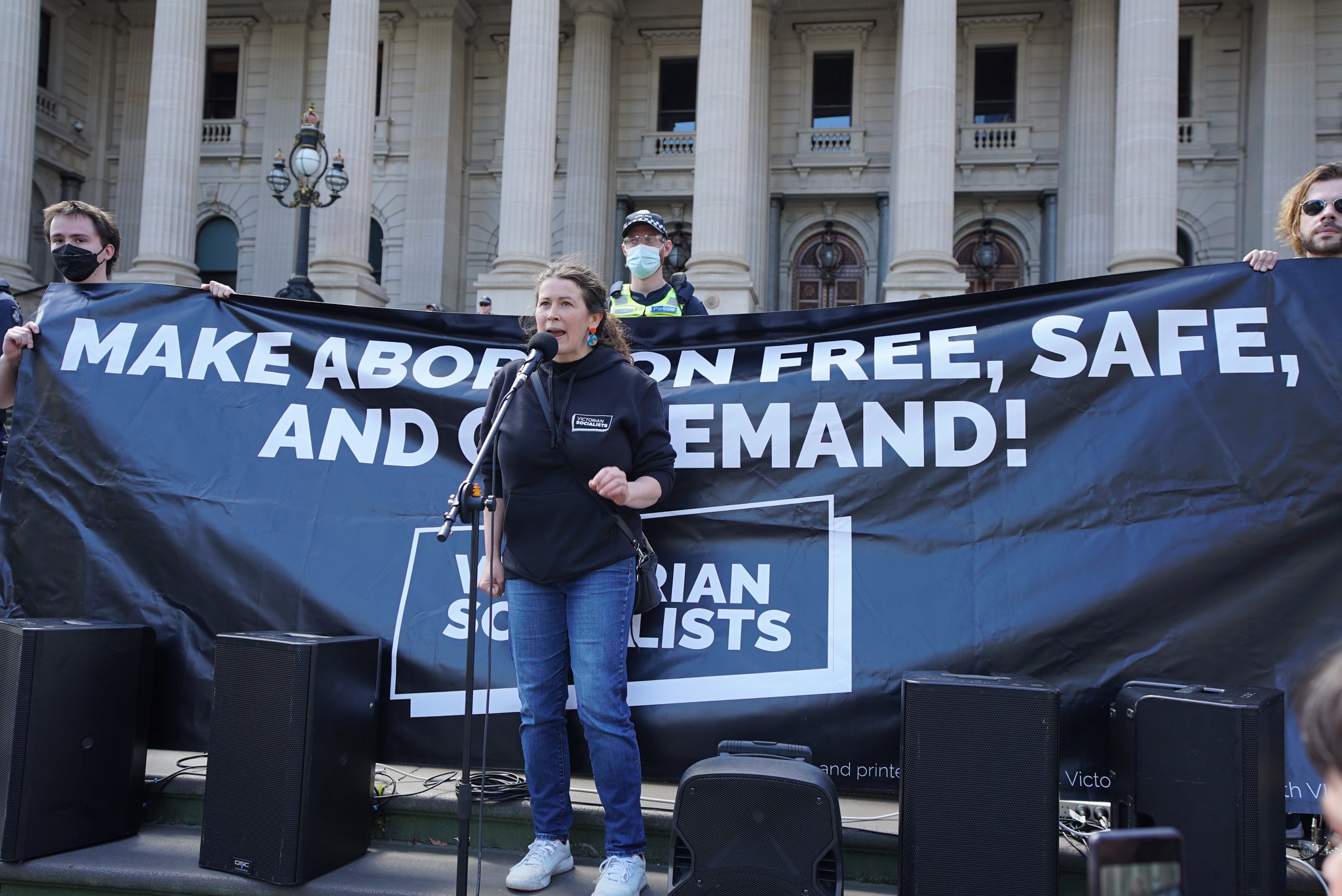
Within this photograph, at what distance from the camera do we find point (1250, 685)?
A: 11.7 ft

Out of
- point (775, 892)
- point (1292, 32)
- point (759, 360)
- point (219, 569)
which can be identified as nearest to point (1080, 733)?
point (775, 892)

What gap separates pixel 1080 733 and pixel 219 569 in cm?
369

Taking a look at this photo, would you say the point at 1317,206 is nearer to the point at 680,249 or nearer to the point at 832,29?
the point at 680,249

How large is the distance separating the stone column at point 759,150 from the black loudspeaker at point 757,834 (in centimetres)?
2124

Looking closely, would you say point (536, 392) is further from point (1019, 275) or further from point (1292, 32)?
point (1292, 32)

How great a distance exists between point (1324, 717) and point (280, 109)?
29.0 m

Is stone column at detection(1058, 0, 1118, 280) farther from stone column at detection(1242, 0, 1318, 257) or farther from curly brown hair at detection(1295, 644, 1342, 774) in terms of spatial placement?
curly brown hair at detection(1295, 644, 1342, 774)

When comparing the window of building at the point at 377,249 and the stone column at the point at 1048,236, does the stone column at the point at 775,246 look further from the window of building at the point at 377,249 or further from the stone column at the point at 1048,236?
the window of building at the point at 377,249

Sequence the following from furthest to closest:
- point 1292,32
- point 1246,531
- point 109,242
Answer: point 1292,32, point 109,242, point 1246,531

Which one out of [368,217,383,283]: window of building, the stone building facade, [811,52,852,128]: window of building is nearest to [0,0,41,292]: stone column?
the stone building facade

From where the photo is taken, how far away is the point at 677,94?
85.6ft

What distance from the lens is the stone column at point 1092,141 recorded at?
882 inches

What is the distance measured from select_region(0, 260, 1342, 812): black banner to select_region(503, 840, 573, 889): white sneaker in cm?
51

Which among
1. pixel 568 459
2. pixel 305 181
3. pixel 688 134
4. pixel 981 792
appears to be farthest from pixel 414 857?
pixel 688 134
